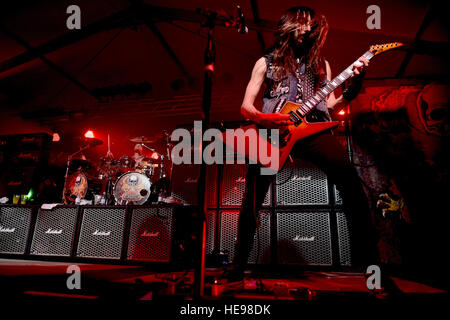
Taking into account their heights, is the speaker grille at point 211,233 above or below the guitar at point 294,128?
below

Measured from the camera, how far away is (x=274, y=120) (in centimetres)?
165

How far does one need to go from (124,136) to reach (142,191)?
16.6 ft

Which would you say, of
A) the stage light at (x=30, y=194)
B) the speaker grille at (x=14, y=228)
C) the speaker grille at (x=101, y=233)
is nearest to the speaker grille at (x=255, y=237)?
the speaker grille at (x=101, y=233)

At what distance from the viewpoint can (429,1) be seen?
3.41 meters

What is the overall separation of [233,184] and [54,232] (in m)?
2.39

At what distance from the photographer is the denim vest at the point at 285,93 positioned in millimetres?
1706

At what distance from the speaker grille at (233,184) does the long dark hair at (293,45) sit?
4.90 feet

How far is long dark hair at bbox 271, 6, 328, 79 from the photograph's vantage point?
180 cm

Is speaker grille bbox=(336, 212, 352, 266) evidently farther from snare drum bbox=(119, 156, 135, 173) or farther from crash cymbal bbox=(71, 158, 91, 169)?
crash cymbal bbox=(71, 158, 91, 169)

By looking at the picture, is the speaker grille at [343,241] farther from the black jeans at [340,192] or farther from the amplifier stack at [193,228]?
the black jeans at [340,192]

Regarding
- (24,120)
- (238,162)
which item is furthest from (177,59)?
(24,120)

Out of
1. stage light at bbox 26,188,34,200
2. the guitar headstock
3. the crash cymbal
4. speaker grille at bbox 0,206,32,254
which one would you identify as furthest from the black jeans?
the crash cymbal

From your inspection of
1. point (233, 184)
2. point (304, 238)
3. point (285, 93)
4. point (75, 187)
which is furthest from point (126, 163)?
point (285, 93)
